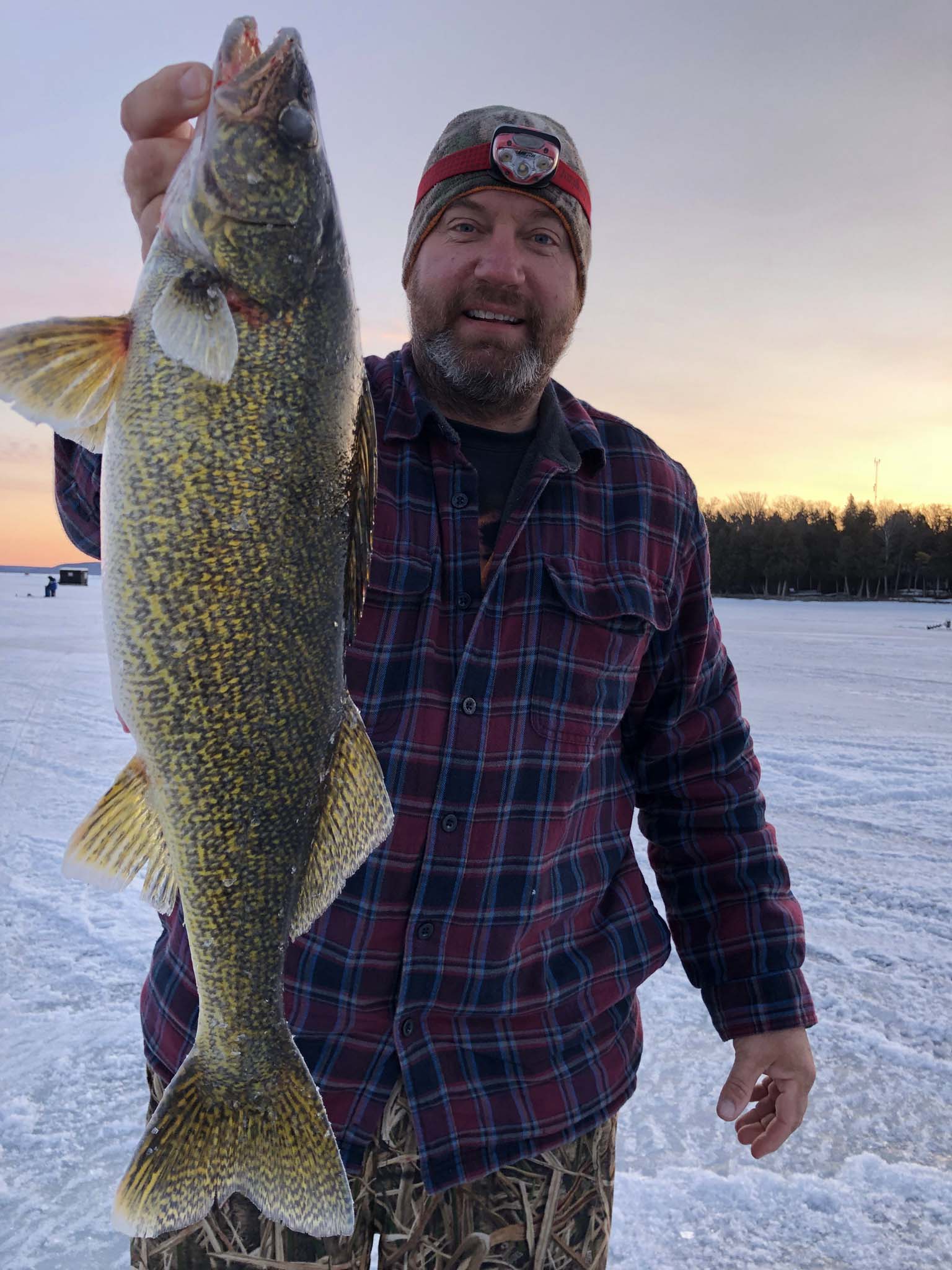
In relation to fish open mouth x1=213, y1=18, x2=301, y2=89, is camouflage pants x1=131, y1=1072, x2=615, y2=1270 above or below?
below

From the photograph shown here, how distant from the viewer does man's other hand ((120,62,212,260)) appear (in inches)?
60.2

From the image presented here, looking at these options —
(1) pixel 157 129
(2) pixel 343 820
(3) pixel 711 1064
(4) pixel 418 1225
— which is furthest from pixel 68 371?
(3) pixel 711 1064

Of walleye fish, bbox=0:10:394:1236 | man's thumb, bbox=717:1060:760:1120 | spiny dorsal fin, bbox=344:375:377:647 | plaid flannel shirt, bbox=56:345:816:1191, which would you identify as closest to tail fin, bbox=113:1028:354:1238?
walleye fish, bbox=0:10:394:1236

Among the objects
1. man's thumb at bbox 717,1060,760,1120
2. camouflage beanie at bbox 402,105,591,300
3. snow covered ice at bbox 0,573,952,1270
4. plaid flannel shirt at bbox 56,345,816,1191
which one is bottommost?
snow covered ice at bbox 0,573,952,1270

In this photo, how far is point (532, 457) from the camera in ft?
7.34

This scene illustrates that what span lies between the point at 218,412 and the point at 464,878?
1.10 meters

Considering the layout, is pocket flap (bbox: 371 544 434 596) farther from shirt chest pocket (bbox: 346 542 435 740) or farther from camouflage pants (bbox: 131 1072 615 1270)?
camouflage pants (bbox: 131 1072 615 1270)

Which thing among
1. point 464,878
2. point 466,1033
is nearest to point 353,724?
point 464,878

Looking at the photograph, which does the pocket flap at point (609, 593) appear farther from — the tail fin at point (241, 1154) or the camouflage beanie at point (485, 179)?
the tail fin at point (241, 1154)

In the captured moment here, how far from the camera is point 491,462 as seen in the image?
7.43ft

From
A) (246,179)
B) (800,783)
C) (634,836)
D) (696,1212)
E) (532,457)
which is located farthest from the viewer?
(800,783)

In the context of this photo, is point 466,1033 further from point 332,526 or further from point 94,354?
point 94,354

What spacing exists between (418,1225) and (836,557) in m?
69.8

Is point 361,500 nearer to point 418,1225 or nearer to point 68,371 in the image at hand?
point 68,371
